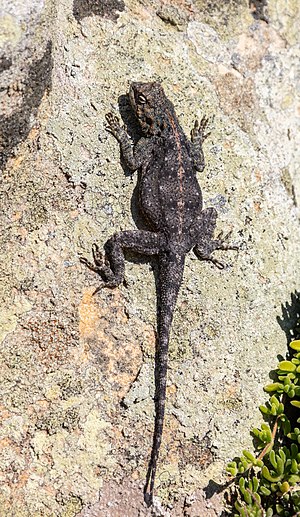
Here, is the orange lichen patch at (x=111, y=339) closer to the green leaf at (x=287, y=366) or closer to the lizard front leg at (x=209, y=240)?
the lizard front leg at (x=209, y=240)

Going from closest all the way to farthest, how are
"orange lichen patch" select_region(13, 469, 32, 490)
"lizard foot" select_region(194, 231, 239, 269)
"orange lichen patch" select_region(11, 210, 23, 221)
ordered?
1. "orange lichen patch" select_region(13, 469, 32, 490)
2. "orange lichen patch" select_region(11, 210, 23, 221)
3. "lizard foot" select_region(194, 231, 239, 269)

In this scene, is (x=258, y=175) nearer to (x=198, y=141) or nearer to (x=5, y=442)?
(x=198, y=141)

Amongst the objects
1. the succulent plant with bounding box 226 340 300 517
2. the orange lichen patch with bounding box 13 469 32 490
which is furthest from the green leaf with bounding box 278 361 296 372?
the orange lichen patch with bounding box 13 469 32 490

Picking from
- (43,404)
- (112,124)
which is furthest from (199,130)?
(43,404)

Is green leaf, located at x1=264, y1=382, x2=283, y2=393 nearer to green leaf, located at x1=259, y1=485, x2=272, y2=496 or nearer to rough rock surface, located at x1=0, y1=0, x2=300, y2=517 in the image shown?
rough rock surface, located at x1=0, y1=0, x2=300, y2=517

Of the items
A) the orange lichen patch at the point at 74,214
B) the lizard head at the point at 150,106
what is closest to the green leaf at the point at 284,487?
the orange lichen patch at the point at 74,214

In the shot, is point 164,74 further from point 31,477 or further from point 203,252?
point 31,477
